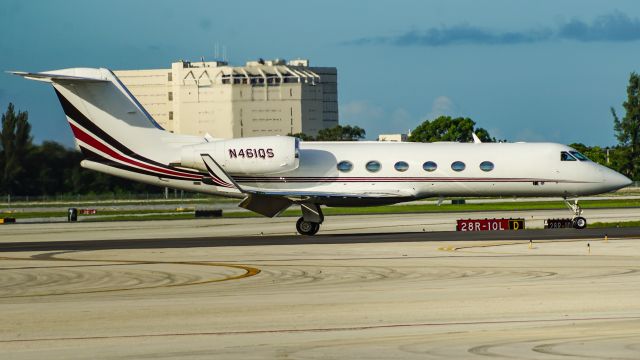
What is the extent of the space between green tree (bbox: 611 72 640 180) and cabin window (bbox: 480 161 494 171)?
8367 cm

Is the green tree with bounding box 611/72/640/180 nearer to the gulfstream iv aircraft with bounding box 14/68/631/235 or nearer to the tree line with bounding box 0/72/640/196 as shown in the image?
the tree line with bounding box 0/72/640/196

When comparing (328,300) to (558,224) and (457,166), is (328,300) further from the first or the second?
(558,224)

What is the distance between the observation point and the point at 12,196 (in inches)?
3775

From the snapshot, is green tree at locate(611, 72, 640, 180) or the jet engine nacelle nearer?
the jet engine nacelle

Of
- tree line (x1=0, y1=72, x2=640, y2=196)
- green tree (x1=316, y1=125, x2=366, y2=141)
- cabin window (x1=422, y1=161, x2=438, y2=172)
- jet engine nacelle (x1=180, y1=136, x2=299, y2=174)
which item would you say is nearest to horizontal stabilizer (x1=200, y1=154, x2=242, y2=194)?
jet engine nacelle (x1=180, y1=136, x2=299, y2=174)

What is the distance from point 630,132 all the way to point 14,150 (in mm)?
66560

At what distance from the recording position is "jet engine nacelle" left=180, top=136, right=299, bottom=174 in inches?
1629

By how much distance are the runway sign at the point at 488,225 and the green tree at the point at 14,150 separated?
55.6 metres

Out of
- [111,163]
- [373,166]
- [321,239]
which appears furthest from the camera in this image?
[111,163]

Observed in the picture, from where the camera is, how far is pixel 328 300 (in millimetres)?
20359

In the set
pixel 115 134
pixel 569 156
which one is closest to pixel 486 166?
pixel 569 156

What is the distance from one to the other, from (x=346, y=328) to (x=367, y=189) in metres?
25.0

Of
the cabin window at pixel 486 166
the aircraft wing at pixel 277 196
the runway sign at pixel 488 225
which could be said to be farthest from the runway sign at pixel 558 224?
the aircraft wing at pixel 277 196

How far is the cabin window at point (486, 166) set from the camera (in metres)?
42.1
